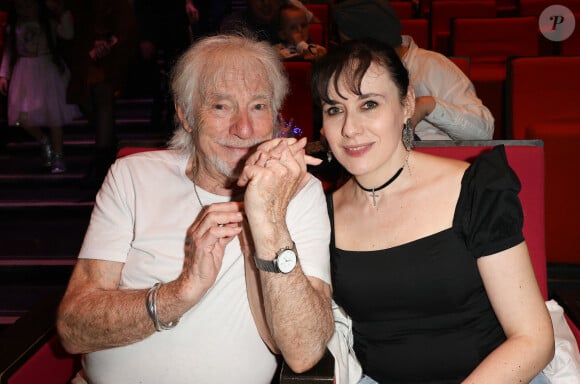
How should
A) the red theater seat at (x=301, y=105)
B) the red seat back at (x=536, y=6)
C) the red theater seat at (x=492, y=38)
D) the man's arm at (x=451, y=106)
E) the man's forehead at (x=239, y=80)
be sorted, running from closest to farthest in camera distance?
the man's forehead at (x=239, y=80) < the man's arm at (x=451, y=106) < the red theater seat at (x=301, y=105) < the red theater seat at (x=492, y=38) < the red seat back at (x=536, y=6)

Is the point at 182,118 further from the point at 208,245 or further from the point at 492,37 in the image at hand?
the point at 492,37

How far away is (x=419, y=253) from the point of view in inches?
64.1

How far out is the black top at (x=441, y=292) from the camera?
5.24 feet

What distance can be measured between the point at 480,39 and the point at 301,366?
14.6 ft

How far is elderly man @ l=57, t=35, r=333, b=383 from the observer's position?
150cm

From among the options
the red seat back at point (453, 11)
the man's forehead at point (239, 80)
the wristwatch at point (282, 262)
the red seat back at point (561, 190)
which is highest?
the red seat back at point (453, 11)

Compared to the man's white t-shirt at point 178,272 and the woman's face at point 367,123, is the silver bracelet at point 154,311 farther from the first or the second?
the woman's face at point 367,123

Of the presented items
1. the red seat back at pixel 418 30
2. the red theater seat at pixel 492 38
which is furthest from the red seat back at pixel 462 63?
the red seat back at pixel 418 30

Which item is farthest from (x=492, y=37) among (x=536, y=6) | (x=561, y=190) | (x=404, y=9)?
(x=561, y=190)

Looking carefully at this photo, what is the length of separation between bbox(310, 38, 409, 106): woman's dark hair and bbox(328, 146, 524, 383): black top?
304mm

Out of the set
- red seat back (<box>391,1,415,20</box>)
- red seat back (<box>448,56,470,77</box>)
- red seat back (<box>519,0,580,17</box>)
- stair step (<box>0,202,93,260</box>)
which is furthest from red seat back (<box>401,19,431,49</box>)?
stair step (<box>0,202,93,260</box>)

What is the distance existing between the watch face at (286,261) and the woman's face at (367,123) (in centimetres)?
33

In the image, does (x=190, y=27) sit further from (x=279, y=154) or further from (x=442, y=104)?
(x=279, y=154)

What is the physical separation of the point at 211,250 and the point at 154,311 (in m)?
0.22
